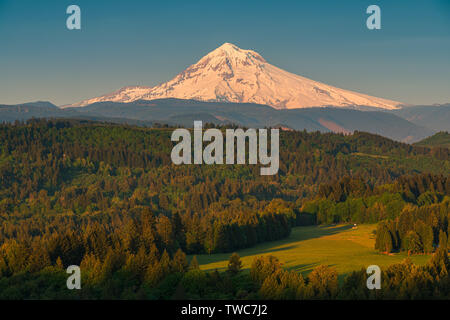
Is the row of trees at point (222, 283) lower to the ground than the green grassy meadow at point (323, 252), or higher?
higher

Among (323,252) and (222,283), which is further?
(323,252)

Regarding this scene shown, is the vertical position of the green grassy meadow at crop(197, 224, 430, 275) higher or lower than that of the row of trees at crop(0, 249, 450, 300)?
lower

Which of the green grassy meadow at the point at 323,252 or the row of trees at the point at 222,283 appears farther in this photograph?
the green grassy meadow at the point at 323,252

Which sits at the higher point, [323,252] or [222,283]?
[222,283]

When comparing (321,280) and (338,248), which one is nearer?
(321,280)

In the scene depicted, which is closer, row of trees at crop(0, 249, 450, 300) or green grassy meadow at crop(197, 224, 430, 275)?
row of trees at crop(0, 249, 450, 300)

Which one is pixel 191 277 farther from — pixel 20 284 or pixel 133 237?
pixel 133 237
